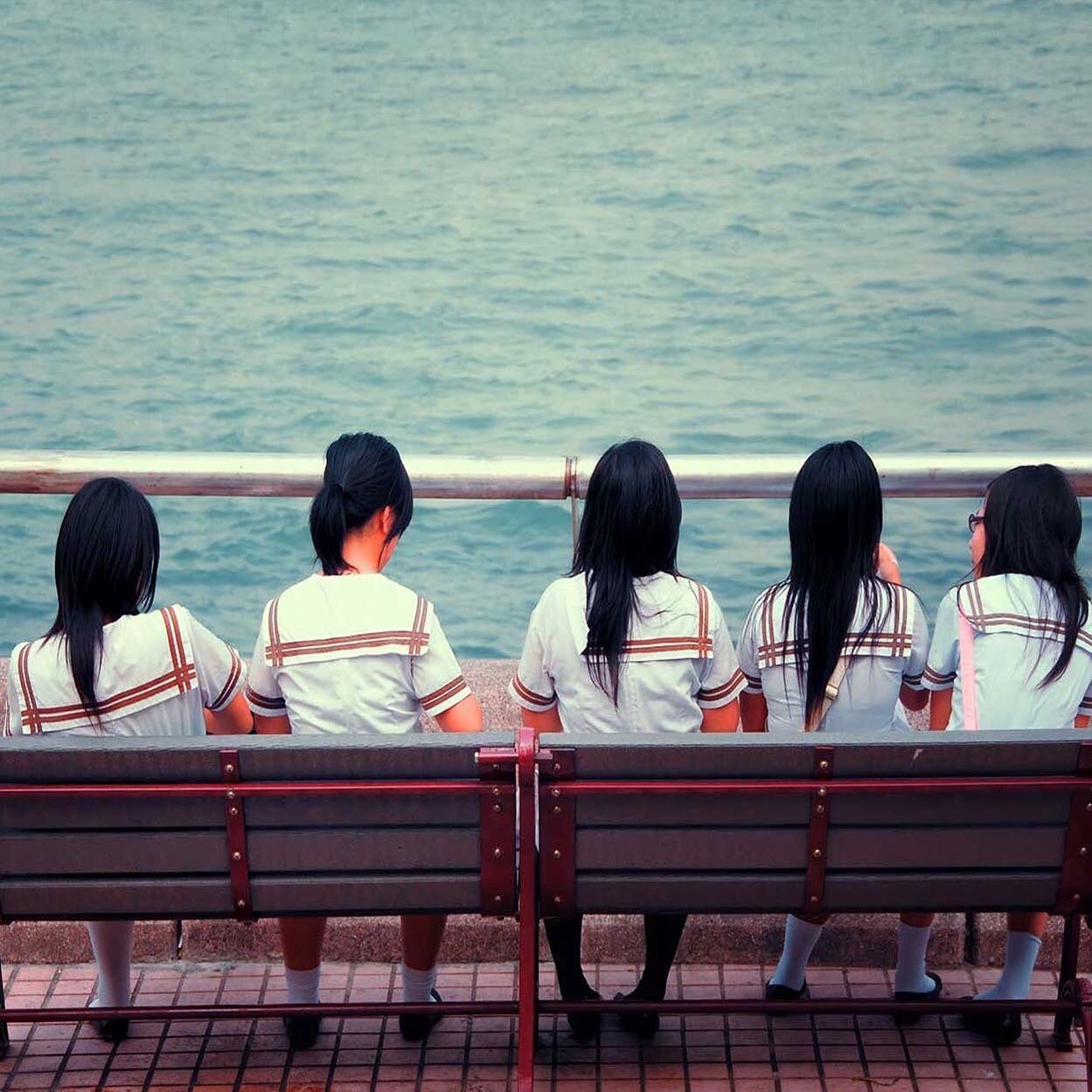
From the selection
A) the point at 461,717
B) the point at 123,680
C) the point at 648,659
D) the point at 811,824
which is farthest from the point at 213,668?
the point at 811,824

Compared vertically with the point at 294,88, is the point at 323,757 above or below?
below

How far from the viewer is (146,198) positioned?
97.9 ft

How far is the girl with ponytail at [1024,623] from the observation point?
355cm

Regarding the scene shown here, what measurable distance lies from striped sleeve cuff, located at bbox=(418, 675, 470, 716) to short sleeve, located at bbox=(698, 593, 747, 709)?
53 cm

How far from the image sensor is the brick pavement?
3525mm

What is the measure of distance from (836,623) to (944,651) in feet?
0.95

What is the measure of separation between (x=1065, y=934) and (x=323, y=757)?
171cm

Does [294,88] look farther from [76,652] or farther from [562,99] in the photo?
[76,652]

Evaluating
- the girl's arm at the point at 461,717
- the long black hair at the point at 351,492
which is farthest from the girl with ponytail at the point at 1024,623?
the long black hair at the point at 351,492

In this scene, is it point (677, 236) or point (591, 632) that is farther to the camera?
point (677, 236)

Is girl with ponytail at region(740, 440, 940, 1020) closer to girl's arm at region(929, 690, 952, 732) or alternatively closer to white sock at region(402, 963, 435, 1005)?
girl's arm at region(929, 690, 952, 732)

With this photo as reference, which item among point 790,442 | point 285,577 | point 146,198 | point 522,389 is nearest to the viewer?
point 285,577

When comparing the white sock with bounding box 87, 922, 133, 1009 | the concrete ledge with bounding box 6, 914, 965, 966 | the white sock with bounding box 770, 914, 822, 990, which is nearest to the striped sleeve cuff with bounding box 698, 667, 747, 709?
the white sock with bounding box 770, 914, 822, 990

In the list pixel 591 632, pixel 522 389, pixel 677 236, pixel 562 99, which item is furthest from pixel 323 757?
pixel 562 99
